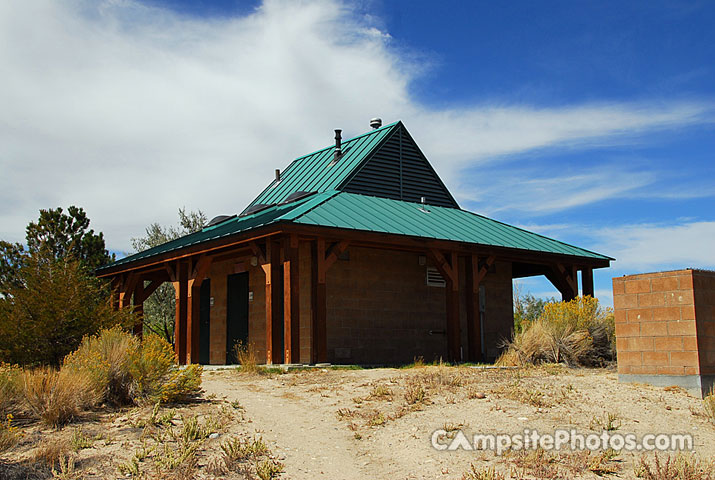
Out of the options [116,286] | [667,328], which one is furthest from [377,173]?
[667,328]

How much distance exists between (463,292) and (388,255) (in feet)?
9.97

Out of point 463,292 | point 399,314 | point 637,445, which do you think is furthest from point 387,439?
point 463,292

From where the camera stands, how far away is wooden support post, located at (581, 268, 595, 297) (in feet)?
68.1

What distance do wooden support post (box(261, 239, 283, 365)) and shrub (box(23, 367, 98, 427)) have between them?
18.7 ft

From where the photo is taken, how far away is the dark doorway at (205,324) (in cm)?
2031

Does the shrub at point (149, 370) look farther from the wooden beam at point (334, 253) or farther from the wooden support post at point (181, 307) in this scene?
the wooden support post at point (181, 307)

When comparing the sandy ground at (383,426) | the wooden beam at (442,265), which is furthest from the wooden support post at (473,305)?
the sandy ground at (383,426)

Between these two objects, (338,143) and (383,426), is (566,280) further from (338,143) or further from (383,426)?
(383,426)

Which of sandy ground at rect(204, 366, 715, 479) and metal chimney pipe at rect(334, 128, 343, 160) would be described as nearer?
sandy ground at rect(204, 366, 715, 479)

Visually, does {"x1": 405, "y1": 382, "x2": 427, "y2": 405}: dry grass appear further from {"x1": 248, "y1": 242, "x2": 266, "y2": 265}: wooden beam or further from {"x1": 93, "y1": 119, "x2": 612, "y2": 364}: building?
{"x1": 248, "y1": 242, "x2": 266, "y2": 265}: wooden beam

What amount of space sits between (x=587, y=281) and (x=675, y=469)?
14.8m

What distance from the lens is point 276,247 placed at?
49.5ft

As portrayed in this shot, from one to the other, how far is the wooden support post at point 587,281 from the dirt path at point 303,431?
12.3 m

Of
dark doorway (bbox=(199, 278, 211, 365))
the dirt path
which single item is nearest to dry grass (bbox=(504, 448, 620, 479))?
the dirt path
